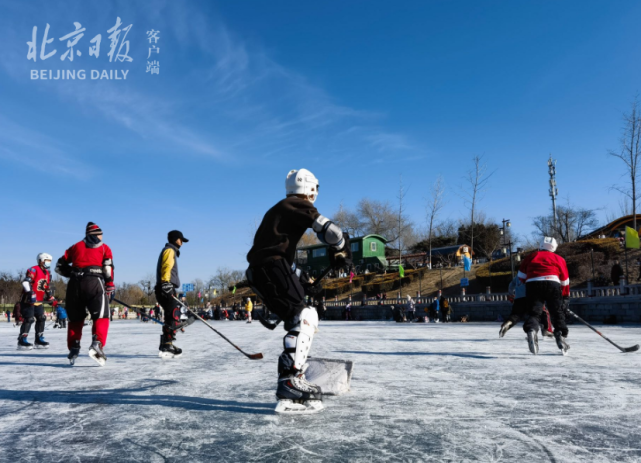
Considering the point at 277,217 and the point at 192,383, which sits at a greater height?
the point at 277,217

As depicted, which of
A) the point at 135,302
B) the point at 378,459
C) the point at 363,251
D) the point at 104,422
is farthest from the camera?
the point at 135,302

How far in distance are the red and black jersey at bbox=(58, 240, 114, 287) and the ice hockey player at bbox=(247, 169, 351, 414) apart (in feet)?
11.2

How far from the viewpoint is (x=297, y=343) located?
3.15 meters

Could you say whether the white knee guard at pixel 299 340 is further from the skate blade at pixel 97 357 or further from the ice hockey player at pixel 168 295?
the ice hockey player at pixel 168 295

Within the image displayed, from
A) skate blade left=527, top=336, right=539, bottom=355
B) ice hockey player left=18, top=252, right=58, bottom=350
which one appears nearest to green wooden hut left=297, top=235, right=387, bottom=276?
ice hockey player left=18, top=252, right=58, bottom=350

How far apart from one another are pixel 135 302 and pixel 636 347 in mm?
89688

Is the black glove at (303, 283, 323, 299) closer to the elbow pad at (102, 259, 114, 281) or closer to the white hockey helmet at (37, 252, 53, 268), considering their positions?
the elbow pad at (102, 259, 114, 281)

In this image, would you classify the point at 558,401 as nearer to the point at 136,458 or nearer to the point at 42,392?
the point at 136,458

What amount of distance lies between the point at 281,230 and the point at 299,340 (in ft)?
2.51

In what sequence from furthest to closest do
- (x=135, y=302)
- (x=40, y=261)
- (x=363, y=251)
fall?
(x=135, y=302) → (x=363, y=251) → (x=40, y=261)

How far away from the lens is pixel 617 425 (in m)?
2.57

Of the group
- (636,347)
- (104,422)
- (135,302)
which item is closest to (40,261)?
(104,422)

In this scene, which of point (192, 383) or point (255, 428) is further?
point (192, 383)

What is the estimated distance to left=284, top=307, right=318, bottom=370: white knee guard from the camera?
123 inches
